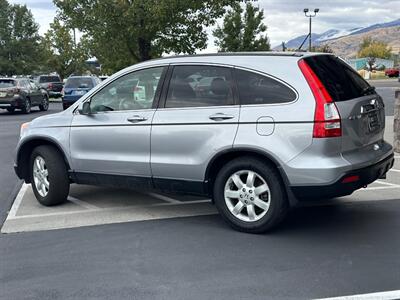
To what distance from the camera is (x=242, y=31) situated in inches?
1548

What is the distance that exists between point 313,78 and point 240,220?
1590 mm

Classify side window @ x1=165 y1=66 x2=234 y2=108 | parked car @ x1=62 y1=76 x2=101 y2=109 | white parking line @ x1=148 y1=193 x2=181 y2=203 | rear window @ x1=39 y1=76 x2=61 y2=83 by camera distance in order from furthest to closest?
1. rear window @ x1=39 y1=76 x2=61 y2=83
2. parked car @ x1=62 y1=76 x2=101 y2=109
3. white parking line @ x1=148 y1=193 x2=181 y2=203
4. side window @ x1=165 y1=66 x2=234 y2=108

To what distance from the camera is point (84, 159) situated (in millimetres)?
6387

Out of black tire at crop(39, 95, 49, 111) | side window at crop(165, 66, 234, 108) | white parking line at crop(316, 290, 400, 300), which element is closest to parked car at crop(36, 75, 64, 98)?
black tire at crop(39, 95, 49, 111)

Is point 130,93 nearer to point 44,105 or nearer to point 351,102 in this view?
point 351,102

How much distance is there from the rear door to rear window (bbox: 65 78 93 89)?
17.9 meters

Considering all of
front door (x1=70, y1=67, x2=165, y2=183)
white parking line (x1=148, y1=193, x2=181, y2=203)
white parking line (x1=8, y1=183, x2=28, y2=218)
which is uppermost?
front door (x1=70, y1=67, x2=165, y2=183)

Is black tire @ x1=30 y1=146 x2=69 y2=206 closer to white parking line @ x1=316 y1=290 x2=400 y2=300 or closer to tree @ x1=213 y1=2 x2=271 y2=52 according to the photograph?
white parking line @ x1=316 y1=290 x2=400 y2=300

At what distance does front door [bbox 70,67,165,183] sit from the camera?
592cm

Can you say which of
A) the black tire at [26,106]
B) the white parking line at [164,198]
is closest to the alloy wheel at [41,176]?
the white parking line at [164,198]

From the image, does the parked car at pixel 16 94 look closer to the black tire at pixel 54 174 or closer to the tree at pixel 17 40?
the black tire at pixel 54 174

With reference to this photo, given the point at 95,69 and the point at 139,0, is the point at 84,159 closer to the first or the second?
the point at 139,0

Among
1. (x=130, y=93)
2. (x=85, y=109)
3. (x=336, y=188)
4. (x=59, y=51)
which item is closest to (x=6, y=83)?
(x=85, y=109)

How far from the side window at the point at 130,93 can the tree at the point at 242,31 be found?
32.6 metres
